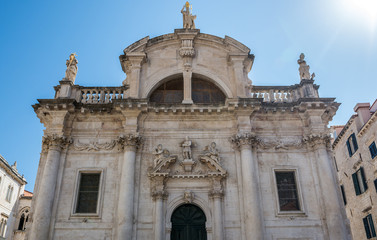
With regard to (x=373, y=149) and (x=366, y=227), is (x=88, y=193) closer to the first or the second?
(x=373, y=149)

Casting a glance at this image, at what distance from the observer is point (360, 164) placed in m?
22.6

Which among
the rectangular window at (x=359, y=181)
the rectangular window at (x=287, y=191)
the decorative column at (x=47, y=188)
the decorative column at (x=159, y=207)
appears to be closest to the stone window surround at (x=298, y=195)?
the rectangular window at (x=287, y=191)

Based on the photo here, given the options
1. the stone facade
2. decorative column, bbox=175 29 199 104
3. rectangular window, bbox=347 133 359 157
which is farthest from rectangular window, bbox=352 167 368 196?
decorative column, bbox=175 29 199 104

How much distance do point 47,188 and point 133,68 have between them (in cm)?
703

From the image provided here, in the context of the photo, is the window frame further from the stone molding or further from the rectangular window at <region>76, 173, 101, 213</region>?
the rectangular window at <region>76, 173, 101, 213</region>

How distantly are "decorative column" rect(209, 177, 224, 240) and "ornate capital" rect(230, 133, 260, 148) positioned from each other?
1.83 m

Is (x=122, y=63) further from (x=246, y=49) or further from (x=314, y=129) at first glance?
(x=314, y=129)

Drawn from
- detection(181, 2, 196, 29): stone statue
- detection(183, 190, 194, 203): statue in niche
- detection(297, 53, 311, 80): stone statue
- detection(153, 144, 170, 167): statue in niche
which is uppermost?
detection(181, 2, 196, 29): stone statue

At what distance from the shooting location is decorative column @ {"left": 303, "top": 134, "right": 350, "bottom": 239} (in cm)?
1301

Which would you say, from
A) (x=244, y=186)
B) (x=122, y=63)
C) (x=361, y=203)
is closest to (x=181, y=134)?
Result: (x=244, y=186)

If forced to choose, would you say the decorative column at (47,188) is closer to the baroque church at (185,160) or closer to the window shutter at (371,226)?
the baroque church at (185,160)

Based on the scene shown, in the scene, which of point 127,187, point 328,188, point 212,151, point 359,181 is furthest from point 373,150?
point 127,187

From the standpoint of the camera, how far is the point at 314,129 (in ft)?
49.2

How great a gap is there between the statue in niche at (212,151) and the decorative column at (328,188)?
13.7 feet
